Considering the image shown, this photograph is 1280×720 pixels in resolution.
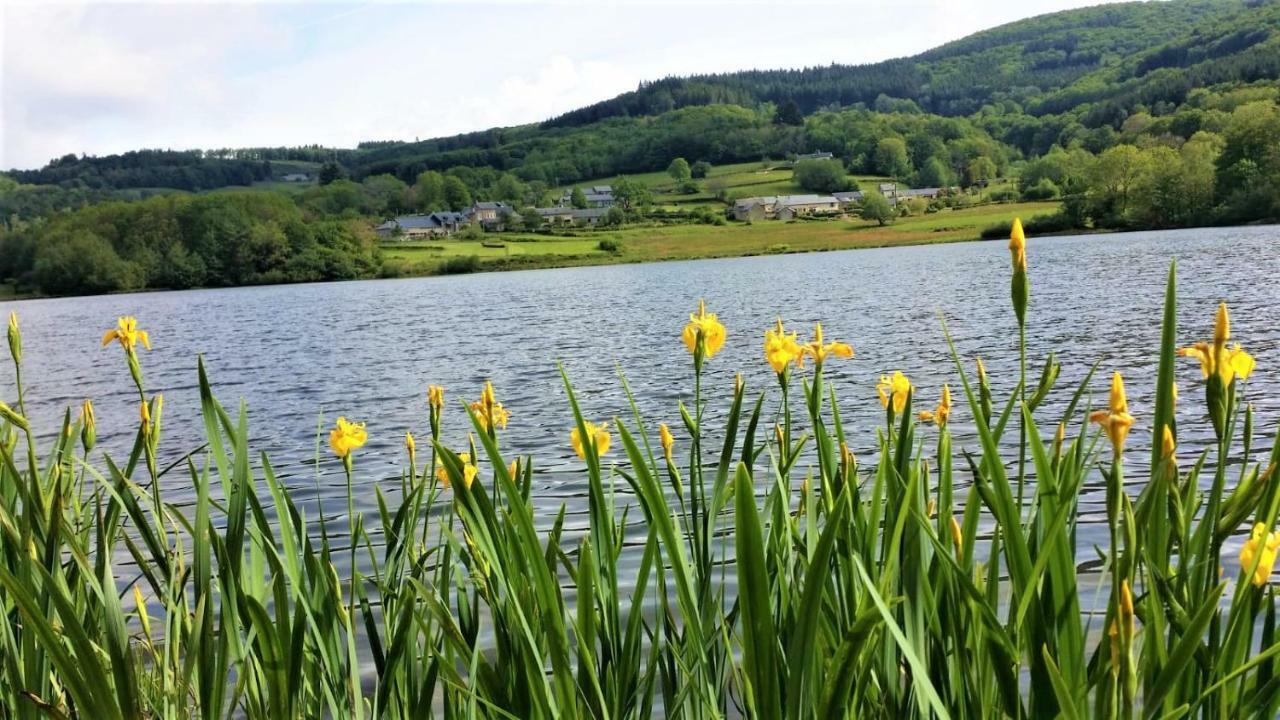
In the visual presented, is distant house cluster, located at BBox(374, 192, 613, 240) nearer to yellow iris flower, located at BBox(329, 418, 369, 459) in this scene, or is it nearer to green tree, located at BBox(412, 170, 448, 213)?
green tree, located at BBox(412, 170, 448, 213)

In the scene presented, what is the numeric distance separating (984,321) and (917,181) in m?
130

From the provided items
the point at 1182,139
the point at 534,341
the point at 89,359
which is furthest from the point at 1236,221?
the point at 89,359

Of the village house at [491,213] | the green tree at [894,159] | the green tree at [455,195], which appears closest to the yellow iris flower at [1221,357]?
the village house at [491,213]

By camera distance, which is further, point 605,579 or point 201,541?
point 605,579

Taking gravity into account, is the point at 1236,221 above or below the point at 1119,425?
below

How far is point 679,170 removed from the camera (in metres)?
161

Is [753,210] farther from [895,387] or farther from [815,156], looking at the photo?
[895,387]

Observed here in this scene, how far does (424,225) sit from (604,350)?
12012cm

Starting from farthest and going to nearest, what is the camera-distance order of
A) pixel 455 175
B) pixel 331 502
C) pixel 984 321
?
pixel 455 175
pixel 984 321
pixel 331 502

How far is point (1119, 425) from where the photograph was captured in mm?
1272

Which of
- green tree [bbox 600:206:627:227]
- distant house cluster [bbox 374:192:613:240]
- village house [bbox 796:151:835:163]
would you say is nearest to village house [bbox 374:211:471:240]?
distant house cluster [bbox 374:192:613:240]

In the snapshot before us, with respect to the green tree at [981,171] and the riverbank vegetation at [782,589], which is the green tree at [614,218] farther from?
the riverbank vegetation at [782,589]

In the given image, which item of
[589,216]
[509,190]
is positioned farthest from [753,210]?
[509,190]

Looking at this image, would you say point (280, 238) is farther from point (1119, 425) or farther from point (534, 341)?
point (1119, 425)
